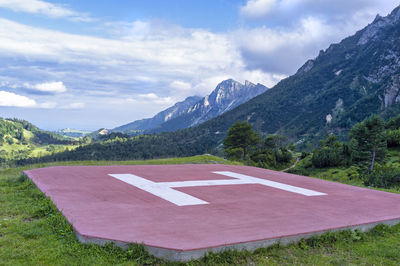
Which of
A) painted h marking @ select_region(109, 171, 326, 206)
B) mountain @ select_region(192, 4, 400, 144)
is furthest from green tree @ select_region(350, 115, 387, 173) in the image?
mountain @ select_region(192, 4, 400, 144)

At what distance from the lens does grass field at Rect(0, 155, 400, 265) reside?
14.8 feet

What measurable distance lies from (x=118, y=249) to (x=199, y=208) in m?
2.72

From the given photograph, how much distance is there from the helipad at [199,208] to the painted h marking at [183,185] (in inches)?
1.0

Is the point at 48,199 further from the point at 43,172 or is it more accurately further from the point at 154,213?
the point at 43,172

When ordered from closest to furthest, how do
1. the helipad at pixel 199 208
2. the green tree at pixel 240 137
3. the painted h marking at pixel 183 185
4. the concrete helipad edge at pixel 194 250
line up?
the concrete helipad edge at pixel 194 250 → the helipad at pixel 199 208 → the painted h marking at pixel 183 185 → the green tree at pixel 240 137

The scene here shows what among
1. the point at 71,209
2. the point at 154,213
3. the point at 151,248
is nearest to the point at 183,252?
the point at 151,248

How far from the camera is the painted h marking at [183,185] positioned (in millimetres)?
8045

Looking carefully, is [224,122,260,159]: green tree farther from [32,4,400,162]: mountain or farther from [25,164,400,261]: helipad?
[32,4,400,162]: mountain

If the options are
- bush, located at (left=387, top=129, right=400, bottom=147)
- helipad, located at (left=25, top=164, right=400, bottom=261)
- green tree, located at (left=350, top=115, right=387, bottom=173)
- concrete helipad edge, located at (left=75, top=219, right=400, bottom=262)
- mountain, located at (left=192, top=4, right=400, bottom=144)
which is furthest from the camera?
mountain, located at (left=192, top=4, right=400, bottom=144)

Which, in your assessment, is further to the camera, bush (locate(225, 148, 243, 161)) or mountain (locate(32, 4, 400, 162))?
mountain (locate(32, 4, 400, 162))

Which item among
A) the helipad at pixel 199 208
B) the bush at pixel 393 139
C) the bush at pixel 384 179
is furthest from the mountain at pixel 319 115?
the helipad at pixel 199 208

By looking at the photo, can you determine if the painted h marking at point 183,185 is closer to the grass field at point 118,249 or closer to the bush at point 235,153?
the grass field at point 118,249

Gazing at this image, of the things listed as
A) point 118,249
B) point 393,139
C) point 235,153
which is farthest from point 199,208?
point 235,153

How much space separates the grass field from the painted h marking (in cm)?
284
